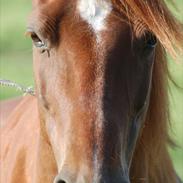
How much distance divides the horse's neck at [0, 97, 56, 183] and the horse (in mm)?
11

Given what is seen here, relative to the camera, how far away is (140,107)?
141 inches

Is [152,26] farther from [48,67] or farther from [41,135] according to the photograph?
[41,135]

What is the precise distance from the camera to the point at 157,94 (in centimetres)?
380

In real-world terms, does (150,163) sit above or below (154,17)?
below

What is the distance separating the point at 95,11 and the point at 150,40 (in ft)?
0.92

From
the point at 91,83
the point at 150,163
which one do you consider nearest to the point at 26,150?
the point at 150,163

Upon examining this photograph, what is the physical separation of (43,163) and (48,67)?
19.5 inches

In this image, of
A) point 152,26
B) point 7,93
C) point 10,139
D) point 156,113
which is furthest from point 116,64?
point 7,93

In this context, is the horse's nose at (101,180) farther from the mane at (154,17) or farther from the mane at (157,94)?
the mane at (154,17)

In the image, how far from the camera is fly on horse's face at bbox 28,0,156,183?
10.6 feet

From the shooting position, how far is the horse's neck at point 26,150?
12.4ft

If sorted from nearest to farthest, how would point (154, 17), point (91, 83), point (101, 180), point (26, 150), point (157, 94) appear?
point (101, 180)
point (91, 83)
point (154, 17)
point (157, 94)
point (26, 150)

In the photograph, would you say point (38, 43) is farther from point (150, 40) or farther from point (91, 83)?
point (150, 40)

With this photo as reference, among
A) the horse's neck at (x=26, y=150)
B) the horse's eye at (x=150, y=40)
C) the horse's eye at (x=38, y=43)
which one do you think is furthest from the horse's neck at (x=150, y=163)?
the horse's eye at (x=38, y=43)
